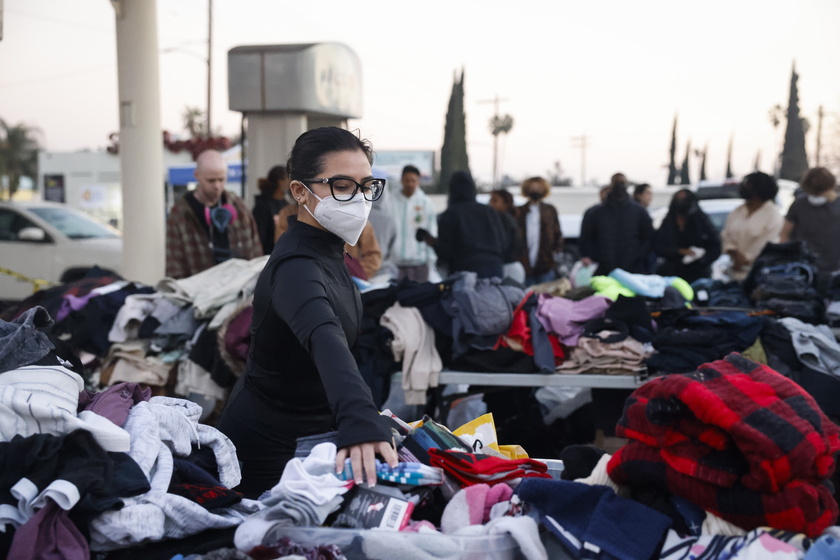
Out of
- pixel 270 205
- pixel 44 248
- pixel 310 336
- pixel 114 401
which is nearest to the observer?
pixel 310 336

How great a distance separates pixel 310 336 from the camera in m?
1.87

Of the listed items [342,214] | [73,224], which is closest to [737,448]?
[342,214]

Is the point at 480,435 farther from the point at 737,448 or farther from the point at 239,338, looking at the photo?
the point at 239,338

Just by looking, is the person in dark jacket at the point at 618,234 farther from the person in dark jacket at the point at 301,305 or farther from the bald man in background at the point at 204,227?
→ the person in dark jacket at the point at 301,305

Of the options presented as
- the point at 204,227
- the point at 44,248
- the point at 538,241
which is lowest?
the point at 44,248

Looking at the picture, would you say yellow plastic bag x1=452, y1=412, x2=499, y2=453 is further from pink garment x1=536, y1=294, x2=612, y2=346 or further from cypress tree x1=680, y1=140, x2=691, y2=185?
cypress tree x1=680, y1=140, x2=691, y2=185

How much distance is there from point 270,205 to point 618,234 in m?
3.57

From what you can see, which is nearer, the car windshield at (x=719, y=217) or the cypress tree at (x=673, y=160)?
the car windshield at (x=719, y=217)

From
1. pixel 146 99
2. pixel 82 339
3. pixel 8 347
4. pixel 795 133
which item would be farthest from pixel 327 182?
pixel 795 133

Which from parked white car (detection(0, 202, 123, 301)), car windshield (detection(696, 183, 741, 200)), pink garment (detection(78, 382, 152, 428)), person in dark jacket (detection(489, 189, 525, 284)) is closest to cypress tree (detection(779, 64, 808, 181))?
car windshield (detection(696, 183, 741, 200))

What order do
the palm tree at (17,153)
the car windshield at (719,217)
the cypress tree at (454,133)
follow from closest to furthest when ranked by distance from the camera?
the car windshield at (719,217) → the cypress tree at (454,133) → the palm tree at (17,153)

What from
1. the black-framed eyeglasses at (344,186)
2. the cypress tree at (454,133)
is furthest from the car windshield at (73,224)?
the cypress tree at (454,133)

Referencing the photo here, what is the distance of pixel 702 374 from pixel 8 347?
5.48 feet

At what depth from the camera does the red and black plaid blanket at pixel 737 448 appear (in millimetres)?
1476
